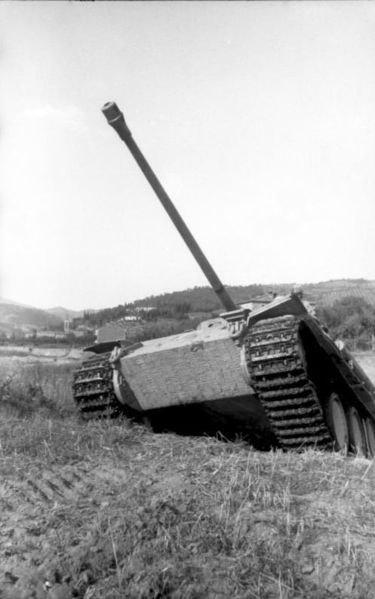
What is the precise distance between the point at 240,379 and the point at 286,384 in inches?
31.5

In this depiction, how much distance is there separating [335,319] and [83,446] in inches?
984

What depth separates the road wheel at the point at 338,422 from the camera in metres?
6.80

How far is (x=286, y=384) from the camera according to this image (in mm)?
6191

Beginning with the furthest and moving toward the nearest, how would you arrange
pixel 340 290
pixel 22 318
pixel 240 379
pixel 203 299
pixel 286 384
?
pixel 340 290 → pixel 22 318 → pixel 203 299 → pixel 240 379 → pixel 286 384

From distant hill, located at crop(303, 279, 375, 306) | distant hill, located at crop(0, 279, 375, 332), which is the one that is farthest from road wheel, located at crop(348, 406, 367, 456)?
distant hill, located at crop(303, 279, 375, 306)

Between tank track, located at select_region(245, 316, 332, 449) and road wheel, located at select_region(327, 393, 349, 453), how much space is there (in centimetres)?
44

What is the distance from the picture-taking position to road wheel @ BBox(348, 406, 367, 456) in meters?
7.69

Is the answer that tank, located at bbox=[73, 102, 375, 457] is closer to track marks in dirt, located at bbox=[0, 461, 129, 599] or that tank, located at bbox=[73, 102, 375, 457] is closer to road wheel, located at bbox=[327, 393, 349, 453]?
road wheel, located at bbox=[327, 393, 349, 453]

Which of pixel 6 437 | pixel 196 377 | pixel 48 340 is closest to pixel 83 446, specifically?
pixel 6 437

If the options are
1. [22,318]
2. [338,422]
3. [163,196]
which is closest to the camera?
[338,422]

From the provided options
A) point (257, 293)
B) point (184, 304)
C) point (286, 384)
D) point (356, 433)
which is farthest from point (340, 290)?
point (286, 384)

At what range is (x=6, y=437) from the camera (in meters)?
6.26

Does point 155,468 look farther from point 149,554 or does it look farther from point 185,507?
point 149,554

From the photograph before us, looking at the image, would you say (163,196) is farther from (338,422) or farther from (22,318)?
→ (22,318)
